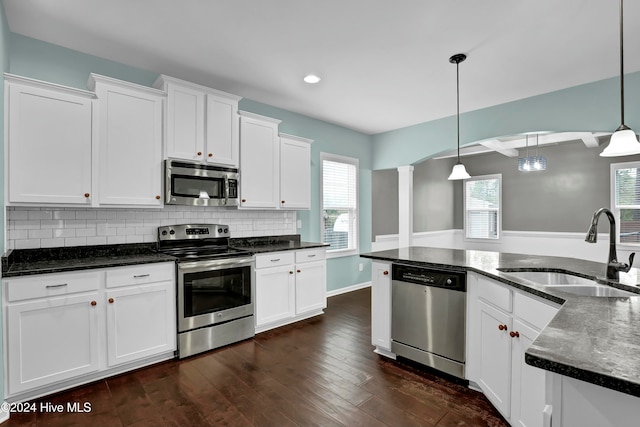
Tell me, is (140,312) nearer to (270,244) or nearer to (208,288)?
(208,288)

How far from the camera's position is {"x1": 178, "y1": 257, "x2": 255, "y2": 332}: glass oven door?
294 cm

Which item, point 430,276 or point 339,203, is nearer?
point 430,276

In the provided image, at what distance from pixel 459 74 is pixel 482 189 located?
4.58m

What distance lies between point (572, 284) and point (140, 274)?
10.5 ft

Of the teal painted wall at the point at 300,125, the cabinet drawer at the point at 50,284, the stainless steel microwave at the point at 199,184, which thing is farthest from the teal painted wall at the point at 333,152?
the cabinet drawer at the point at 50,284

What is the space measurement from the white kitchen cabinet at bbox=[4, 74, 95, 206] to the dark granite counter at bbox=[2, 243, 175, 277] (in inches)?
18.6

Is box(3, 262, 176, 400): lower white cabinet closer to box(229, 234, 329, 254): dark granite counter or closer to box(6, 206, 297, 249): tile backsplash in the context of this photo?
box(6, 206, 297, 249): tile backsplash

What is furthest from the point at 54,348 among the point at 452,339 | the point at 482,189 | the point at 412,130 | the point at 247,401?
the point at 482,189

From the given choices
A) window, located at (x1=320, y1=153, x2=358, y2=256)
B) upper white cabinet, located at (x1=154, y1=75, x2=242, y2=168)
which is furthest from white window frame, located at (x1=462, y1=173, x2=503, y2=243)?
upper white cabinet, located at (x1=154, y1=75, x2=242, y2=168)

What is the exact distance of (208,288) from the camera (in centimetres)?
311

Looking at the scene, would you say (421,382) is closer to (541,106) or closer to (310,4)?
(310,4)

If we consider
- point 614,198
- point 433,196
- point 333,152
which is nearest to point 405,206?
point 333,152

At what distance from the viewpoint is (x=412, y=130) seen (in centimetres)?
521

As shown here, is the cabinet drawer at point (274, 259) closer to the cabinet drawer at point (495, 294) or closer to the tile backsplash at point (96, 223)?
the tile backsplash at point (96, 223)
